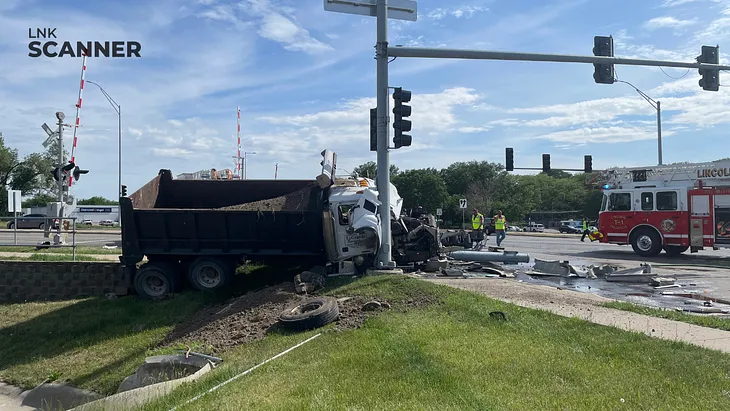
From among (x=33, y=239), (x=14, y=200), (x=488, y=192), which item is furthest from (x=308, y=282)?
(x=488, y=192)

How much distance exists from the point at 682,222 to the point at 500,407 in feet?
61.0

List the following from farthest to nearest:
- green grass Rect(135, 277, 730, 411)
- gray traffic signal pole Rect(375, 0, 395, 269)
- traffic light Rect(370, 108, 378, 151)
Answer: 1. traffic light Rect(370, 108, 378, 151)
2. gray traffic signal pole Rect(375, 0, 395, 269)
3. green grass Rect(135, 277, 730, 411)

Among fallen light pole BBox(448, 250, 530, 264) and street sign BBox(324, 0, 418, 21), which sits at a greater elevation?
street sign BBox(324, 0, 418, 21)

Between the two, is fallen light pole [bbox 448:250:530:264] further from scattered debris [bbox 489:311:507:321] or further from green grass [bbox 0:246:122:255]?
green grass [bbox 0:246:122:255]

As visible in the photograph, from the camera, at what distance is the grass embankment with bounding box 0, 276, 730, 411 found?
5.23 m

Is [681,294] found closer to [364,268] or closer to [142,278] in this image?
[364,268]

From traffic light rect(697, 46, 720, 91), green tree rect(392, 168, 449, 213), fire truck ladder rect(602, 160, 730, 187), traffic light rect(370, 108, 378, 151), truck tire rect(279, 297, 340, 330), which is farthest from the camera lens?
green tree rect(392, 168, 449, 213)

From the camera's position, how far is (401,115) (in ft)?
42.9

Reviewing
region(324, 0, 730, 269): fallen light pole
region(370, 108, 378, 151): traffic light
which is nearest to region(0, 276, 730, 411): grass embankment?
region(324, 0, 730, 269): fallen light pole

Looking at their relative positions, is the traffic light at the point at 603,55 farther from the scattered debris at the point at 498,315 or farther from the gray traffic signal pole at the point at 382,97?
the scattered debris at the point at 498,315

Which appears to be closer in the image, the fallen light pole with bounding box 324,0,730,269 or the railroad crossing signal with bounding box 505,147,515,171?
the fallen light pole with bounding box 324,0,730,269

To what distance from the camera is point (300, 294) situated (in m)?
11.2

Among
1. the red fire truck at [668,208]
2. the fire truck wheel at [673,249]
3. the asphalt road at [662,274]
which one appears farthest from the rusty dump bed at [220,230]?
the fire truck wheel at [673,249]

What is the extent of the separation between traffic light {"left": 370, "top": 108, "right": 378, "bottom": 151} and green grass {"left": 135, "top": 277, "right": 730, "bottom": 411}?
6029 millimetres
